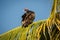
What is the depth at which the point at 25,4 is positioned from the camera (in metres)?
1.71

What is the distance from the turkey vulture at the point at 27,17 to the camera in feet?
5.42

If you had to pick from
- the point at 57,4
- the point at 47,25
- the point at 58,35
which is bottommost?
the point at 58,35

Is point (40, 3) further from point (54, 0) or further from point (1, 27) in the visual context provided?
point (1, 27)

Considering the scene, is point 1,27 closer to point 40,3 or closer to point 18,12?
point 18,12

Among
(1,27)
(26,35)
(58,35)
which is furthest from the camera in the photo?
(1,27)

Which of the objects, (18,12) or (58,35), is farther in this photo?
(18,12)

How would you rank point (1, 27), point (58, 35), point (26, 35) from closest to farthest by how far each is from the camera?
point (58, 35) → point (26, 35) → point (1, 27)

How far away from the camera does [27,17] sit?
1673mm

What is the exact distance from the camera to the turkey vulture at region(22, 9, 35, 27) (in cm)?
165

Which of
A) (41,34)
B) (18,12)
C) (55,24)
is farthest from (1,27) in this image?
(55,24)

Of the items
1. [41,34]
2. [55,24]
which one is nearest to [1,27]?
[41,34]

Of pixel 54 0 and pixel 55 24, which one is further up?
pixel 54 0

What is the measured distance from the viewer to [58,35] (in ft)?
4.84

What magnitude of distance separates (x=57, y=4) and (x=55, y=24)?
16 cm
